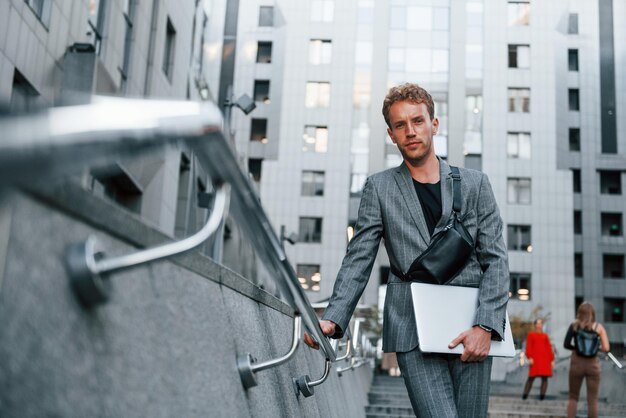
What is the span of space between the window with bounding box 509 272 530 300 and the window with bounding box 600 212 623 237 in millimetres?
10033

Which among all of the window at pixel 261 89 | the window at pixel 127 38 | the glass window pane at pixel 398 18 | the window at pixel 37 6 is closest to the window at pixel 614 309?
the glass window pane at pixel 398 18

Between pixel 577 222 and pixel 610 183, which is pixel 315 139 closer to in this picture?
pixel 577 222

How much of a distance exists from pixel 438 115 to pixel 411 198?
41.9 m

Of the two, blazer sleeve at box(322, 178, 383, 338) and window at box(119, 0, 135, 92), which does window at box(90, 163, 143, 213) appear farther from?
blazer sleeve at box(322, 178, 383, 338)

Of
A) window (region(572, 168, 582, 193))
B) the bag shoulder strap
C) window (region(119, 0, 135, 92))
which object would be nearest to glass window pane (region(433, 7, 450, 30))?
window (region(572, 168, 582, 193))

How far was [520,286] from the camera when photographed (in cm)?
4378

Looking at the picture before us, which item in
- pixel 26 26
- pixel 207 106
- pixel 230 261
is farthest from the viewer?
pixel 230 261

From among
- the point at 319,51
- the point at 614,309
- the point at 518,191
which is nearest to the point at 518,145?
the point at 518,191

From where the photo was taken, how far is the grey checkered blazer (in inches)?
117

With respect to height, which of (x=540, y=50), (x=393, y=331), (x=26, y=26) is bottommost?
(x=393, y=331)

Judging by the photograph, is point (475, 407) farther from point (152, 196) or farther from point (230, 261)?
point (230, 261)


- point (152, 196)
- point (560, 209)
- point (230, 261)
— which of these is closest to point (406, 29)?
point (560, 209)

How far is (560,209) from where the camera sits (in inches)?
1754

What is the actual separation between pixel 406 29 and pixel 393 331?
149 feet
